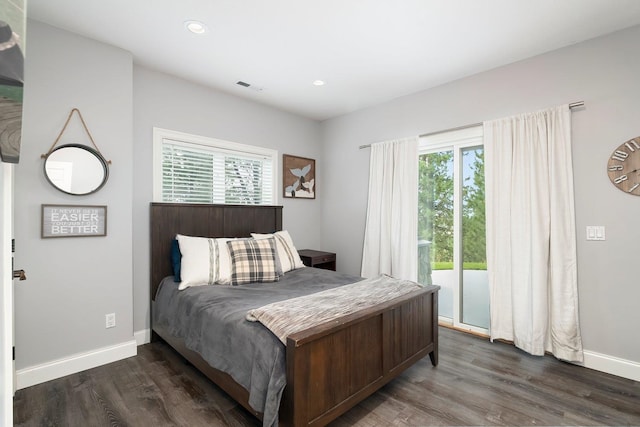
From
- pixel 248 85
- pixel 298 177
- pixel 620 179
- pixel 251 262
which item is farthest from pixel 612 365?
pixel 248 85

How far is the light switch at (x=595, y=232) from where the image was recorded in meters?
2.49

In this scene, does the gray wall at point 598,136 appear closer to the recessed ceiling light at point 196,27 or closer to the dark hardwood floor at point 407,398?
the dark hardwood floor at point 407,398

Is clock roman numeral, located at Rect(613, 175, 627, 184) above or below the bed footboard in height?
above

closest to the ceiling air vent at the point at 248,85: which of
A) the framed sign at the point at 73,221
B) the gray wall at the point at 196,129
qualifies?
the gray wall at the point at 196,129

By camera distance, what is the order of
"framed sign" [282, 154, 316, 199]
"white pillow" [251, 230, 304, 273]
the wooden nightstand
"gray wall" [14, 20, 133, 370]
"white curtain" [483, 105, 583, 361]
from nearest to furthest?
"gray wall" [14, 20, 133, 370], "white curtain" [483, 105, 583, 361], "white pillow" [251, 230, 304, 273], the wooden nightstand, "framed sign" [282, 154, 316, 199]

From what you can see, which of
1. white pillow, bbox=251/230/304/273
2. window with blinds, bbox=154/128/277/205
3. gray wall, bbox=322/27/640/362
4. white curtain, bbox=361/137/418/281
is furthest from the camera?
white curtain, bbox=361/137/418/281

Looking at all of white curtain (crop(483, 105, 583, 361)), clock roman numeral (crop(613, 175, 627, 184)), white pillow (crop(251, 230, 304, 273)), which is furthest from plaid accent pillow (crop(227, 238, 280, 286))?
clock roman numeral (crop(613, 175, 627, 184))

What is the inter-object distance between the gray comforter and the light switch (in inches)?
77.9

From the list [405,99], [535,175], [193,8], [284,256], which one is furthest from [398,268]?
[193,8]

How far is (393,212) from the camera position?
3.73 meters

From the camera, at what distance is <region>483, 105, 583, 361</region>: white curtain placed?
2.59m

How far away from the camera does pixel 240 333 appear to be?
1.81 meters

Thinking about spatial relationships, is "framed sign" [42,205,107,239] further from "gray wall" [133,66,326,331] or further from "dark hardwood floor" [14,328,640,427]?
"dark hardwood floor" [14,328,640,427]

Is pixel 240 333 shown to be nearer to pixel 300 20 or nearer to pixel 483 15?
pixel 300 20
